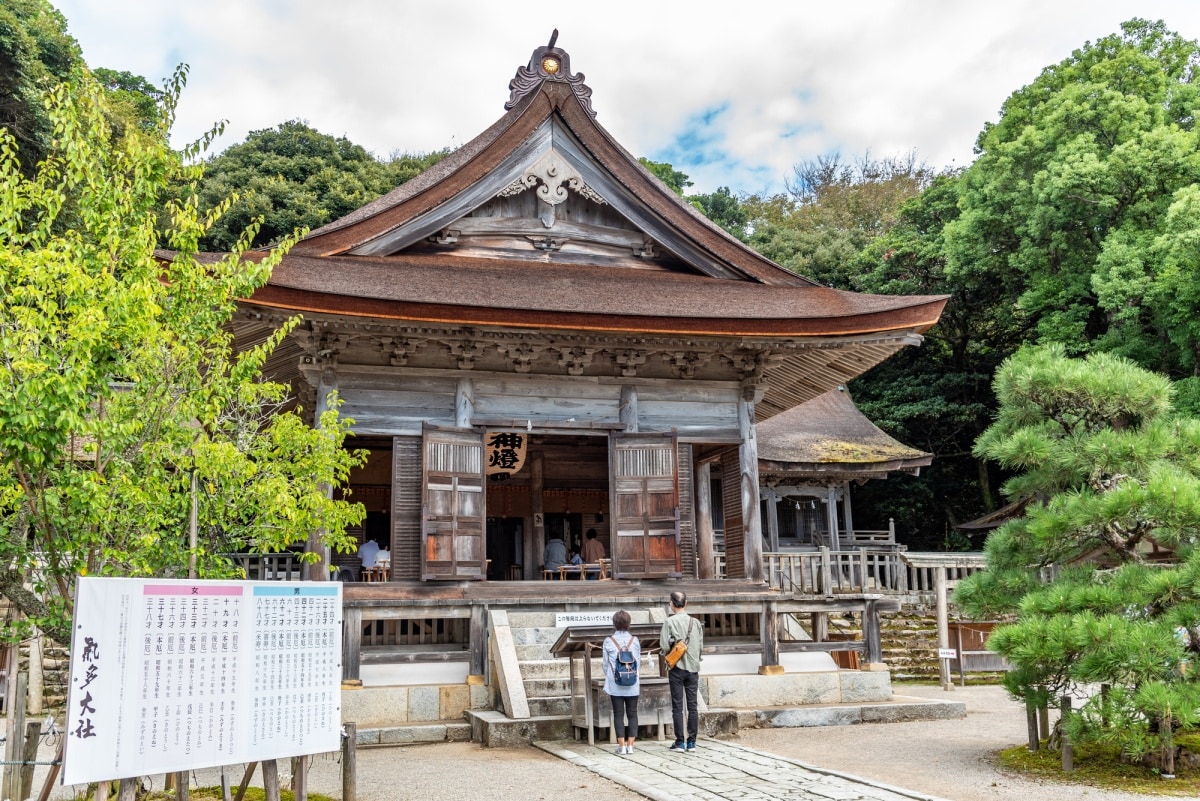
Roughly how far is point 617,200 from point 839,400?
51.0ft

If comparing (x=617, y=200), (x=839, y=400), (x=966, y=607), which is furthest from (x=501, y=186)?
(x=839, y=400)

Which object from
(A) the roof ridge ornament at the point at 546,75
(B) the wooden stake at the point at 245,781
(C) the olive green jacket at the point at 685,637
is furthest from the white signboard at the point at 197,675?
(A) the roof ridge ornament at the point at 546,75

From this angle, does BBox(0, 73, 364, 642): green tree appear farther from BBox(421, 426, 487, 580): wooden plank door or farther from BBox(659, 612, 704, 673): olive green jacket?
BBox(421, 426, 487, 580): wooden plank door

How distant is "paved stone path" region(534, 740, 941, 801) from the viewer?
700 centimetres

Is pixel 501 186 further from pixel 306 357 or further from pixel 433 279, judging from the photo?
pixel 306 357

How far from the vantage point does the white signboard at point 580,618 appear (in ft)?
39.4

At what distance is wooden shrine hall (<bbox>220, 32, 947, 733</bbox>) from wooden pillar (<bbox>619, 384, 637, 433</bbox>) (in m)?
0.03

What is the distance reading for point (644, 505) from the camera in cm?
1354

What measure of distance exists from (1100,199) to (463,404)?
64.0ft

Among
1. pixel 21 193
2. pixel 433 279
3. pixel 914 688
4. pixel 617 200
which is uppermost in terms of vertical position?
pixel 617 200

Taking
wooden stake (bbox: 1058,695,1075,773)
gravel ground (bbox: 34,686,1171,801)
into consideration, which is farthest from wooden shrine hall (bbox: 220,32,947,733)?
wooden stake (bbox: 1058,695,1075,773)

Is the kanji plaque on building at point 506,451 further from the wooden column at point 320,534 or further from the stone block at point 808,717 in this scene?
the stone block at point 808,717

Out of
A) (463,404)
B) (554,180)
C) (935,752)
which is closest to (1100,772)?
(935,752)

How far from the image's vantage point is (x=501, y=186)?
14430mm
